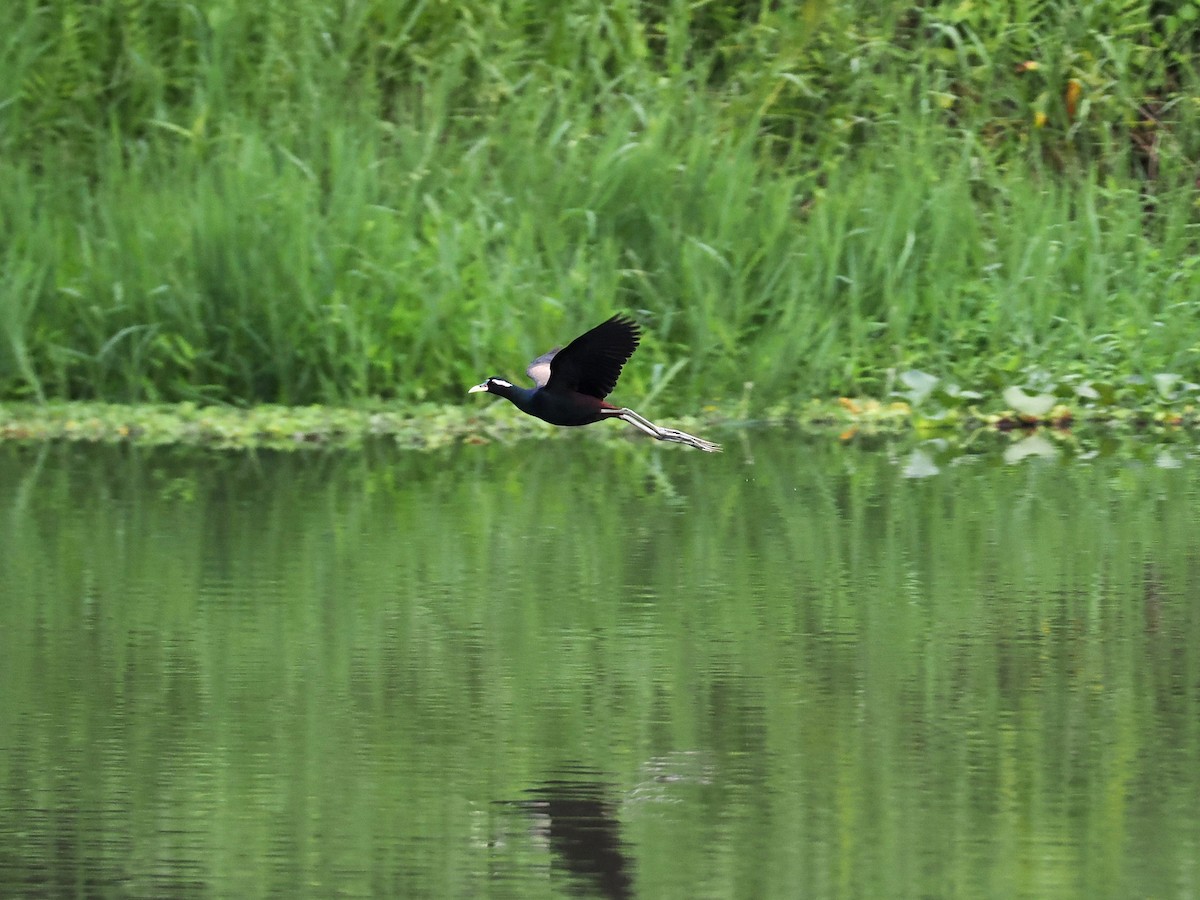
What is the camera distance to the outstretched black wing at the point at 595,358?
6875 millimetres

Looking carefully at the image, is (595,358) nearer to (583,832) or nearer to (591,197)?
(583,832)

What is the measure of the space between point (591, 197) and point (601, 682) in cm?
598

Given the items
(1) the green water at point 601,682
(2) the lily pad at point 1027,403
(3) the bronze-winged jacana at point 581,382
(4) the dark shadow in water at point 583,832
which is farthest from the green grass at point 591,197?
(4) the dark shadow in water at point 583,832

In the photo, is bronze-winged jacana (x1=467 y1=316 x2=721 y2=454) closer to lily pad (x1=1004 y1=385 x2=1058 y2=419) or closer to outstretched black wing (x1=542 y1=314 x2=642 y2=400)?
outstretched black wing (x1=542 y1=314 x2=642 y2=400)

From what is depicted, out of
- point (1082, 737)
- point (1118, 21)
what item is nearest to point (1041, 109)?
point (1118, 21)

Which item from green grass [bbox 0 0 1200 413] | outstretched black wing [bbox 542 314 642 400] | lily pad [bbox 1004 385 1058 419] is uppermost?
outstretched black wing [bbox 542 314 642 400]

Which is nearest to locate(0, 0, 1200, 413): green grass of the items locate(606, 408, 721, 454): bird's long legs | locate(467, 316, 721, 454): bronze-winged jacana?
locate(606, 408, 721, 454): bird's long legs

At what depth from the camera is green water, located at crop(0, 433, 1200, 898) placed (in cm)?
450

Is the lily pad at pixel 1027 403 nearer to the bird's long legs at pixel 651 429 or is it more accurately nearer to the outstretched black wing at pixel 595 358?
the bird's long legs at pixel 651 429

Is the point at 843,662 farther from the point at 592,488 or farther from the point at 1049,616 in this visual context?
the point at 592,488

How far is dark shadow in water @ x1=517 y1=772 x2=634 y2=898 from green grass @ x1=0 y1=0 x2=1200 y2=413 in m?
5.74

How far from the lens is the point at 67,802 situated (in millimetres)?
4898

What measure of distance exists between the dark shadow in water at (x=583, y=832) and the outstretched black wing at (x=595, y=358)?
6.91 feet

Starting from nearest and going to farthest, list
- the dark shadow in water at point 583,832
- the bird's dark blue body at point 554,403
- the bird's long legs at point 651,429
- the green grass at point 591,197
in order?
the dark shadow in water at point 583,832 < the bird's dark blue body at point 554,403 < the bird's long legs at point 651,429 < the green grass at point 591,197
